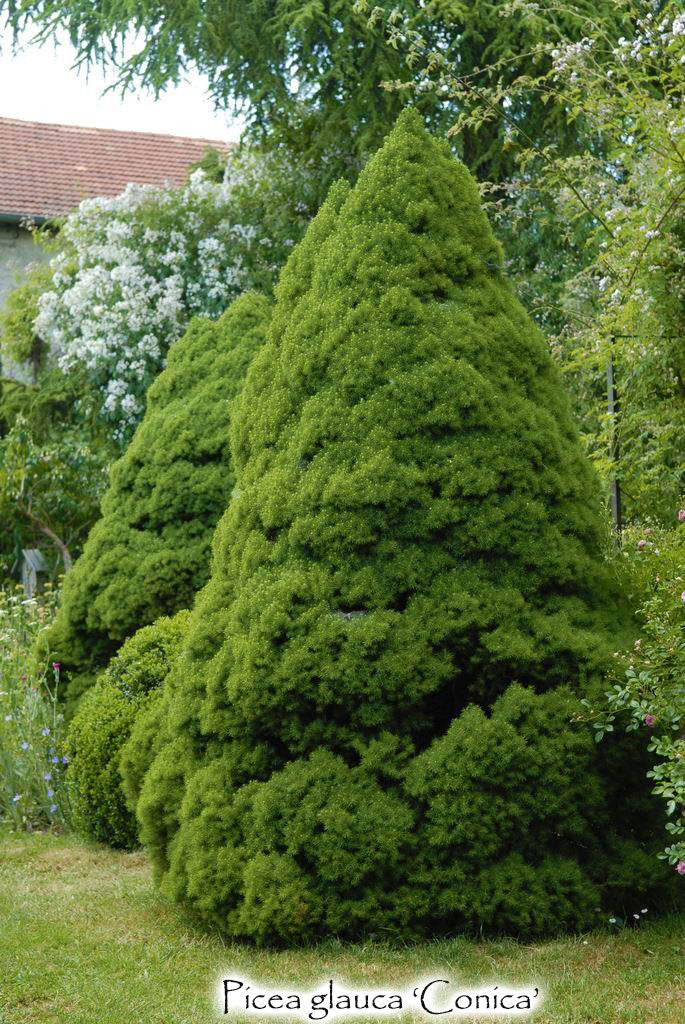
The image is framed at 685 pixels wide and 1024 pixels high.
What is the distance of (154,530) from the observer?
6.66 meters

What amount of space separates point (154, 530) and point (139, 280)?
7344mm

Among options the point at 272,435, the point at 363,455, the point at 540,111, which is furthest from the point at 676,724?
the point at 540,111

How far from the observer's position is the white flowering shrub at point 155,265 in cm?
1324

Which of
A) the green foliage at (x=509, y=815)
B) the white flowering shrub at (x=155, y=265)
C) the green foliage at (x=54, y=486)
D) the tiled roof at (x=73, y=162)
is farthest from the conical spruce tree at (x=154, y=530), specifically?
the tiled roof at (x=73, y=162)

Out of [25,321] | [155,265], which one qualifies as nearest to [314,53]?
[155,265]

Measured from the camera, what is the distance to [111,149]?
2200 cm

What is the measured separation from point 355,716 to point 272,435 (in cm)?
122

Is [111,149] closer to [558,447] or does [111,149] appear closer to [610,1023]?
[558,447]

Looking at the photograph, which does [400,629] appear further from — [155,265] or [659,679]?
[155,265]

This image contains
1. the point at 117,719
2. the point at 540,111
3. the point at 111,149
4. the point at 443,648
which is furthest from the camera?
the point at 111,149

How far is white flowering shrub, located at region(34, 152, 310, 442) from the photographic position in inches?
521

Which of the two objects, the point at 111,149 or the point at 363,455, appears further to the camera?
the point at 111,149

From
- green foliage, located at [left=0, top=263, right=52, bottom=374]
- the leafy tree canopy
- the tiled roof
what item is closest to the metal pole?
the leafy tree canopy

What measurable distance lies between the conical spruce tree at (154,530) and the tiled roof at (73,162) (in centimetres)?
1335
